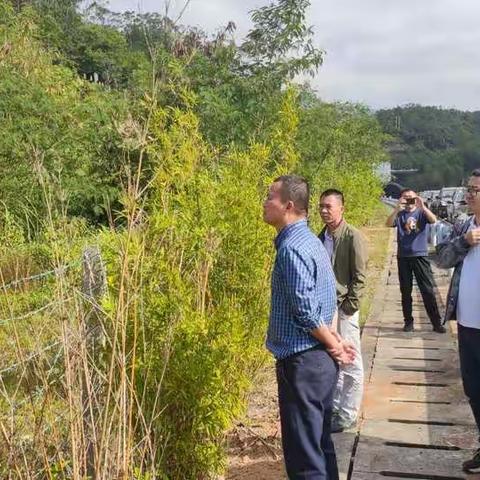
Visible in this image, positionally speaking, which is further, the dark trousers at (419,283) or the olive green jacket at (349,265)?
the dark trousers at (419,283)

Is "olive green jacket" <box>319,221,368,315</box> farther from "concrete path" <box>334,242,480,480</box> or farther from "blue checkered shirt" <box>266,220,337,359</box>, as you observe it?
"blue checkered shirt" <box>266,220,337,359</box>

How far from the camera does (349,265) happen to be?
430 centimetres

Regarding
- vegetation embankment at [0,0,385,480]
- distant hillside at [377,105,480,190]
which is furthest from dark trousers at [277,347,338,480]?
distant hillside at [377,105,480,190]

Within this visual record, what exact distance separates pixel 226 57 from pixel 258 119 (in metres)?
1.29

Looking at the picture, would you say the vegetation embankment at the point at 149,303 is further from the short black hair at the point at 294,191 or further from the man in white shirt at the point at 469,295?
the man in white shirt at the point at 469,295

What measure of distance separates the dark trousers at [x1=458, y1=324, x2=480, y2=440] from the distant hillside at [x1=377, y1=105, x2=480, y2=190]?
30599 millimetres

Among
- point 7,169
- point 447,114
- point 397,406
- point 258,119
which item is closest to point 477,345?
point 397,406

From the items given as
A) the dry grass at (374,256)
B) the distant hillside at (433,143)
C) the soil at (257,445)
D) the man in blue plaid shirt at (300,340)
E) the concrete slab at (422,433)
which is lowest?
the soil at (257,445)

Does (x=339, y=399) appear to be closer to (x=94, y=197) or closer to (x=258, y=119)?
(x=258, y=119)

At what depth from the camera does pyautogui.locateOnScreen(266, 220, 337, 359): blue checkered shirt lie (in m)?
2.84

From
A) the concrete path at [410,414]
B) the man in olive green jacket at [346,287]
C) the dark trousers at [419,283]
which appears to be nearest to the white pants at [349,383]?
the man in olive green jacket at [346,287]

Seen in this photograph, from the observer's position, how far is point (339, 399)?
4.32 meters

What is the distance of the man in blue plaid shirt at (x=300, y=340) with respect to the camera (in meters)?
2.89

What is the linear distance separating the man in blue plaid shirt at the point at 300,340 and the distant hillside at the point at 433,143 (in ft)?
103
